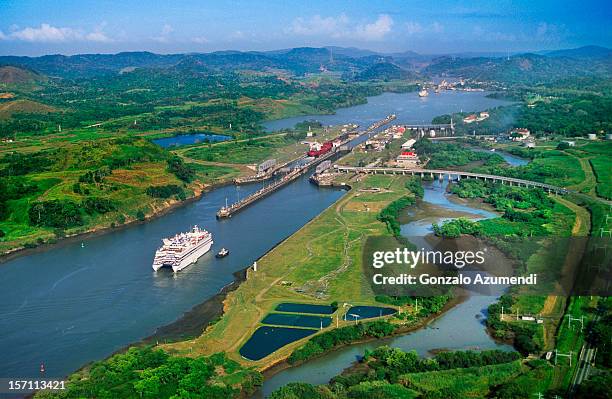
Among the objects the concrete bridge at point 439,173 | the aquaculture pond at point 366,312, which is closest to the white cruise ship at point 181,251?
the aquaculture pond at point 366,312

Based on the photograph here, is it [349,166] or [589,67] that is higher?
[589,67]

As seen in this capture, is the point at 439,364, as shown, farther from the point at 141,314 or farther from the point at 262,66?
the point at 262,66

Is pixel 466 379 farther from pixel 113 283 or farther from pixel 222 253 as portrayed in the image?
pixel 113 283

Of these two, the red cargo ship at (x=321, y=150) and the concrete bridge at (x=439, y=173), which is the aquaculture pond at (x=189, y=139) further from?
the concrete bridge at (x=439, y=173)

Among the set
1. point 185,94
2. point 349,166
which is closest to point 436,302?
point 349,166

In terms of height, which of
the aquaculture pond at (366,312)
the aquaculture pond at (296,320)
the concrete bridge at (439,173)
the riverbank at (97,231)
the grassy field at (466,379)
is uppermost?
the concrete bridge at (439,173)

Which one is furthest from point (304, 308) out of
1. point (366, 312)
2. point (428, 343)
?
point (428, 343)
